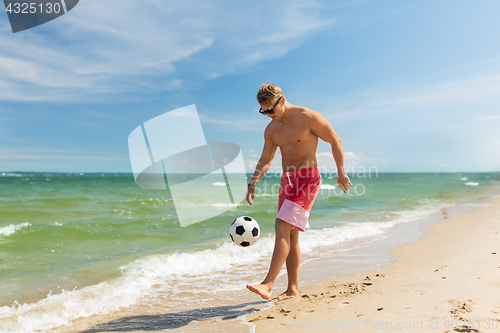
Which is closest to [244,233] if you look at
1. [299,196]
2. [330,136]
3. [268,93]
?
[299,196]

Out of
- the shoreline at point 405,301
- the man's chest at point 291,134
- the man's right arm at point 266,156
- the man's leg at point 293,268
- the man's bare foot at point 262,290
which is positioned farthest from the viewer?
the man's right arm at point 266,156

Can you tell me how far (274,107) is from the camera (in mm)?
3205

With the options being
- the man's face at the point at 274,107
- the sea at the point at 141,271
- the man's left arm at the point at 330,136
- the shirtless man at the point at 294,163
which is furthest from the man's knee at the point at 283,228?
the man's face at the point at 274,107

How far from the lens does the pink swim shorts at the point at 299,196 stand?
3164 millimetres

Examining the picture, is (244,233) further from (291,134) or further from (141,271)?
(141,271)

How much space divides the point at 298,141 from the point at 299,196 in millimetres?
571

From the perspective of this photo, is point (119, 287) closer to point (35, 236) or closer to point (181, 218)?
point (35, 236)

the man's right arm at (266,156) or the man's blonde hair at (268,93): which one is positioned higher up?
the man's blonde hair at (268,93)

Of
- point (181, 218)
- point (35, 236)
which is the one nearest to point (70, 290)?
point (35, 236)

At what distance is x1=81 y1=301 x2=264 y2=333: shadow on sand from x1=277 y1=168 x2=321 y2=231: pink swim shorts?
973 mm

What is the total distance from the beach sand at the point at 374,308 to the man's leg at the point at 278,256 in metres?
0.26

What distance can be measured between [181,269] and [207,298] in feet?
4.83

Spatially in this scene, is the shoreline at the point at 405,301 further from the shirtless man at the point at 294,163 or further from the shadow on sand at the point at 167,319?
the shirtless man at the point at 294,163

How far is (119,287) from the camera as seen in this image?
416 centimetres
